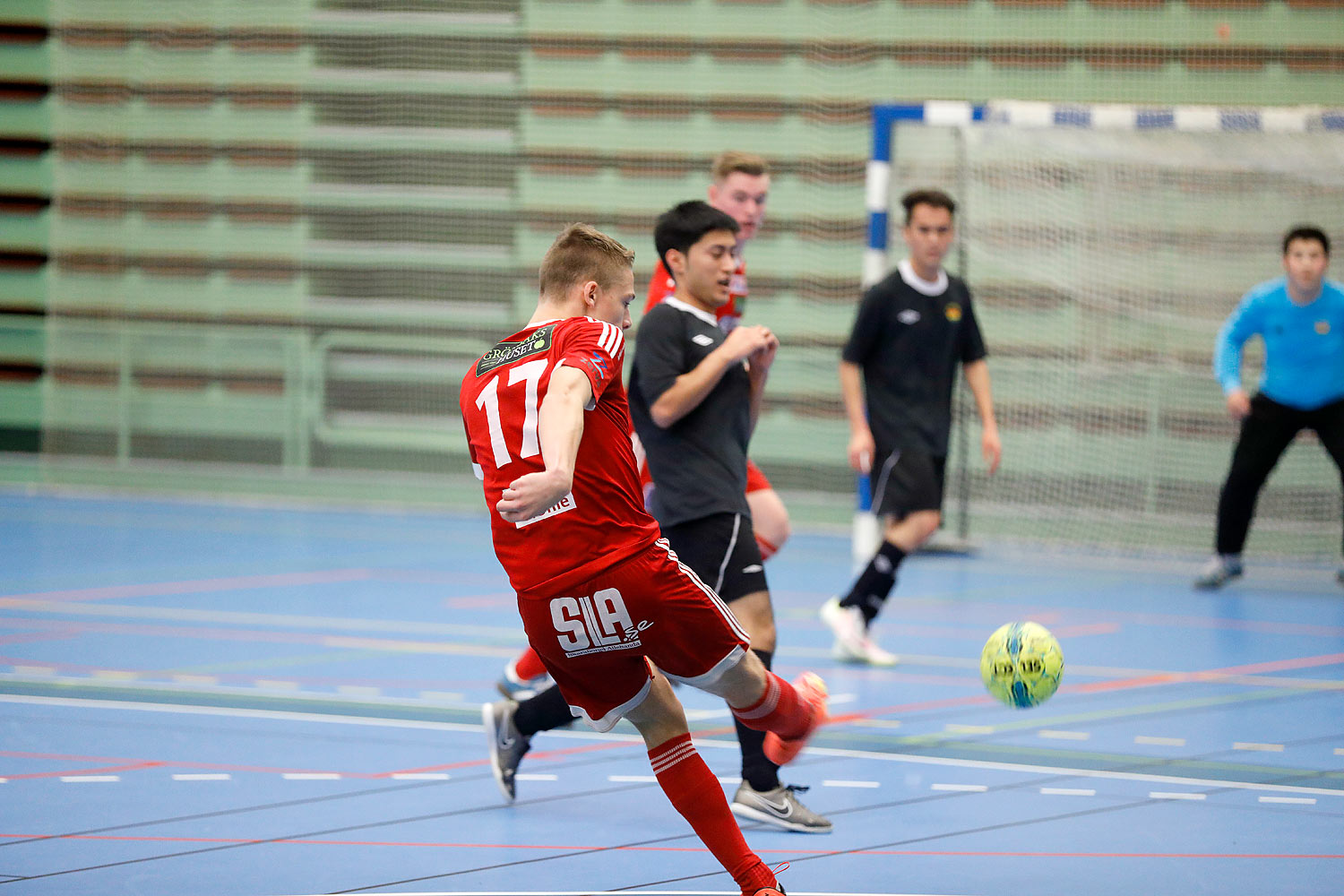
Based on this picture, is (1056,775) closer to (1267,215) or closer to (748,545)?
(748,545)

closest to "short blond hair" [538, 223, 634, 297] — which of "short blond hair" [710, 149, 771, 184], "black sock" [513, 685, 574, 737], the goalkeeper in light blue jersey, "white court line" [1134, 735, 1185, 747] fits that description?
"black sock" [513, 685, 574, 737]

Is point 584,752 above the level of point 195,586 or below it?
below

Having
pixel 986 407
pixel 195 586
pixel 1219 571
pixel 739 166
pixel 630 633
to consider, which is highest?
pixel 739 166

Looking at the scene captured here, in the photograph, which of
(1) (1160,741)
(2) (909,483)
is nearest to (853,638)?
(2) (909,483)

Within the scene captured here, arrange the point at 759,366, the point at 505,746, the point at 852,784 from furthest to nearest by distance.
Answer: the point at 852,784 < the point at 505,746 < the point at 759,366

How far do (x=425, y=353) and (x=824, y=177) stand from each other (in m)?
3.96

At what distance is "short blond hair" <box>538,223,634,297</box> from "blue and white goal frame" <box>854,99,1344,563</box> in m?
6.13

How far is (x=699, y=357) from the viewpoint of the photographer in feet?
16.4

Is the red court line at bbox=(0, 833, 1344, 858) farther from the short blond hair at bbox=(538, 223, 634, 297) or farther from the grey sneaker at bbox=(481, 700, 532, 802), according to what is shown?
the short blond hair at bbox=(538, 223, 634, 297)

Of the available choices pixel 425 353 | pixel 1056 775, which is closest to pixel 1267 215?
pixel 425 353

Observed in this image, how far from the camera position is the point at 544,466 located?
3.65 metres

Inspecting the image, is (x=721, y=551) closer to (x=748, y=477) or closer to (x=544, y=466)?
(x=748, y=477)

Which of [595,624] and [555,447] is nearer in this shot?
[555,447]

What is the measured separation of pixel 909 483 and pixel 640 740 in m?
2.15
